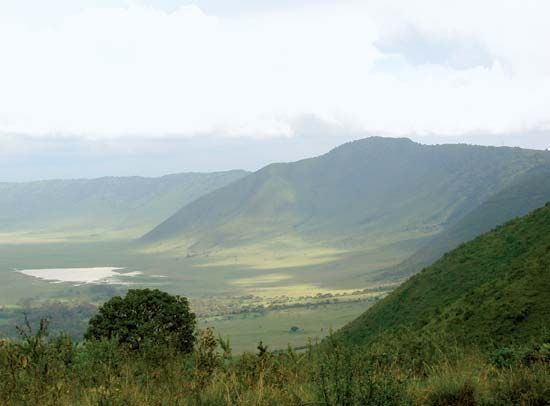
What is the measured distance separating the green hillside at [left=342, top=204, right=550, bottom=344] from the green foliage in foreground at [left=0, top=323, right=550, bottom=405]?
510 inches

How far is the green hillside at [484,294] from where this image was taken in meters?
31.5

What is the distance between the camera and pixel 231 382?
361 inches

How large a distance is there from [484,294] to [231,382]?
1380 inches

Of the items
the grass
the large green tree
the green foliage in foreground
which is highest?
the green foliage in foreground

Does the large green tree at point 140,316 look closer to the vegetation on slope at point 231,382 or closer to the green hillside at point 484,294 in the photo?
the green hillside at point 484,294

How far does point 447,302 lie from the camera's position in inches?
2058

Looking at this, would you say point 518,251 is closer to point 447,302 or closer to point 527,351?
point 447,302

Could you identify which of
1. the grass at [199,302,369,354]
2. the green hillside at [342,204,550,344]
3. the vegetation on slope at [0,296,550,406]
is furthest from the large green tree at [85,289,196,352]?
the grass at [199,302,369,354]

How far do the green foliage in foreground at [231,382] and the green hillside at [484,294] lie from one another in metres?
13.0

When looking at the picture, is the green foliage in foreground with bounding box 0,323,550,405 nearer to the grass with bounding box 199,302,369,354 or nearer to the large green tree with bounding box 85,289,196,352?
the large green tree with bounding box 85,289,196,352

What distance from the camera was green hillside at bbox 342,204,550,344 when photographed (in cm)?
3150

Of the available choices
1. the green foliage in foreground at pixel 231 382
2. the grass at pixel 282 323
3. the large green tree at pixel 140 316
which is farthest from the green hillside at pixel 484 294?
the grass at pixel 282 323

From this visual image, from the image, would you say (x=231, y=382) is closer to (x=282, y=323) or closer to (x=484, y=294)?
(x=484, y=294)

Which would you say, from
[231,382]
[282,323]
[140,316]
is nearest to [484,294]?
[140,316]
